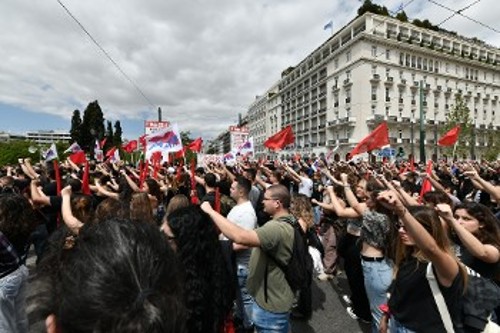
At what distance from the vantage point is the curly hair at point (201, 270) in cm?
196

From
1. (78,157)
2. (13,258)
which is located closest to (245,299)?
(13,258)

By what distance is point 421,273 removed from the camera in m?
2.31

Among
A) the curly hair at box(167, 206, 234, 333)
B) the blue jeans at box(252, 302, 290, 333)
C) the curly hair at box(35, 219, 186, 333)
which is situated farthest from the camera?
the blue jeans at box(252, 302, 290, 333)

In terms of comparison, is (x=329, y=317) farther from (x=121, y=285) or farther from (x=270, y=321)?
(x=121, y=285)

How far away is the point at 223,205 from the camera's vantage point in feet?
17.3

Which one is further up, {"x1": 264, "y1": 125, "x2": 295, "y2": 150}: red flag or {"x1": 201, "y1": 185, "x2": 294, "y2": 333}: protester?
{"x1": 264, "y1": 125, "x2": 295, "y2": 150}: red flag

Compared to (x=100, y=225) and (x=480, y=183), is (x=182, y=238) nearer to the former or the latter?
(x=100, y=225)

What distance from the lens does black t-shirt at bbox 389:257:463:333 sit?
2.12 meters

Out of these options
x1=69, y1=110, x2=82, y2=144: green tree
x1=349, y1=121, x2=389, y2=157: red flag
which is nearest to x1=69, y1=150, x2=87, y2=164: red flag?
x1=349, y1=121, x2=389, y2=157: red flag

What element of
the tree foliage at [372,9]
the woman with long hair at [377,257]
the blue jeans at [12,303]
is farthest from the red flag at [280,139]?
the tree foliage at [372,9]

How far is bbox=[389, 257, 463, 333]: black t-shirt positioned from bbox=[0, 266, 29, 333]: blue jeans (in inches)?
107

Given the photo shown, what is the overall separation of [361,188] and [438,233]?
295cm

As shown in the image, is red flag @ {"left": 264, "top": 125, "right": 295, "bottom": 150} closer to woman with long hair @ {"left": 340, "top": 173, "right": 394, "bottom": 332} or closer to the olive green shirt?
woman with long hair @ {"left": 340, "top": 173, "right": 394, "bottom": 332}

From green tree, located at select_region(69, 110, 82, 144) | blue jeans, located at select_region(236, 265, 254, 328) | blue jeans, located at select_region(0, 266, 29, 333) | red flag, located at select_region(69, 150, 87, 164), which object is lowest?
blue jeans, located at select_region(236, 265, 254, 328)
